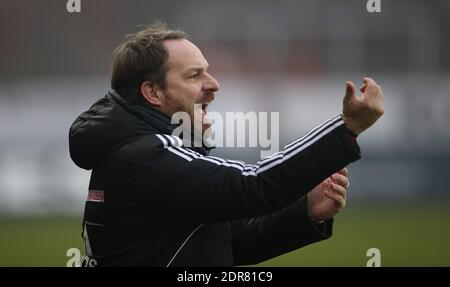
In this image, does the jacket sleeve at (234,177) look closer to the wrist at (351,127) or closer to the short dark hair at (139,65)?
the wrist at (351,127)

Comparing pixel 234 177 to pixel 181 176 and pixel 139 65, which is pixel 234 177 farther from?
pixel 139 65

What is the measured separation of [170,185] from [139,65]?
48cm

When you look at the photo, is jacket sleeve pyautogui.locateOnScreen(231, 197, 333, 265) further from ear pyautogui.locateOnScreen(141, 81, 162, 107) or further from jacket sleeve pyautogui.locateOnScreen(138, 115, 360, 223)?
ear pyautogui.locateOnScreen(141, 81, 162, 107)

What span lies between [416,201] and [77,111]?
4515mm

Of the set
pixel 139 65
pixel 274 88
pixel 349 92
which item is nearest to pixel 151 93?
pixel 139 65

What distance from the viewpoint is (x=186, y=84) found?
259 centimetres

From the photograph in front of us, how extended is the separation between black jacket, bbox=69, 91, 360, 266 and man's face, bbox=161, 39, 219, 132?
88 mm

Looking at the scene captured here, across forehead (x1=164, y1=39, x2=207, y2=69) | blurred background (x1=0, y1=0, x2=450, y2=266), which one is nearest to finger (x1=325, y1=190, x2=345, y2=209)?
forehead (x1=164, y1=39, x2=207, y2=69)

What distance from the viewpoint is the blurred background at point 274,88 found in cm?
932

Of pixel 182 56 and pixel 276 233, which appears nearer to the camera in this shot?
pixel 182 56

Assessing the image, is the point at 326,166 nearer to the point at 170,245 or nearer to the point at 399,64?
the point at 170,245

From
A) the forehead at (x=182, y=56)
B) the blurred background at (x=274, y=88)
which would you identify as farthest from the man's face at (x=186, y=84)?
the blurred background at (x=274, y=88)

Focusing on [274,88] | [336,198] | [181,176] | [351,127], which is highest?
[351,127]

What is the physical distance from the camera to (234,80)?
10.6 meters
